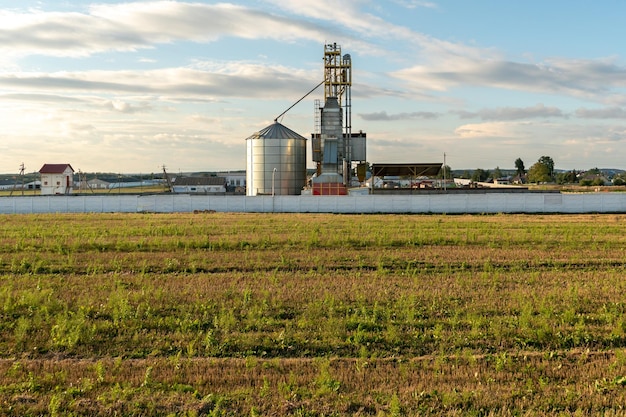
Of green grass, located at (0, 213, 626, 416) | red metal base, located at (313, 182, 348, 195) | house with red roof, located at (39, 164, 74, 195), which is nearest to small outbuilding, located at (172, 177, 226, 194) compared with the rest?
house with red roof, located at (39, 164, 74, 195)

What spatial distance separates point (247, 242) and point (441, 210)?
72.4 feet

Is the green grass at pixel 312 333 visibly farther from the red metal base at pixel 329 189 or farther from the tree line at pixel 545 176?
the tree line at pixel 545 176

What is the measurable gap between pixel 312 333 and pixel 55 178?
76.0 metres

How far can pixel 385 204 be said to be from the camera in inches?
1622

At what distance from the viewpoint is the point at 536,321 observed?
1076 centimetres

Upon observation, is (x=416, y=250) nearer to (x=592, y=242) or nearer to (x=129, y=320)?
(x=592, y=242)

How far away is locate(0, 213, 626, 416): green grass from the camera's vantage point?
7566 millimetres

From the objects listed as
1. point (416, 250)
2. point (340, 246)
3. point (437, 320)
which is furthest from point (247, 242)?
point (437, 320)

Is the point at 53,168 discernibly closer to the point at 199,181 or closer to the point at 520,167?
the point at 199,181

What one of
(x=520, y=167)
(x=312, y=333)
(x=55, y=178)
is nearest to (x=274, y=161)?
(x=55, y=178)

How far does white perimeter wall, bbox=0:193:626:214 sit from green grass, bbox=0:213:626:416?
69.7 ft

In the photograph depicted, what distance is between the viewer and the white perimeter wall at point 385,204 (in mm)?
41219

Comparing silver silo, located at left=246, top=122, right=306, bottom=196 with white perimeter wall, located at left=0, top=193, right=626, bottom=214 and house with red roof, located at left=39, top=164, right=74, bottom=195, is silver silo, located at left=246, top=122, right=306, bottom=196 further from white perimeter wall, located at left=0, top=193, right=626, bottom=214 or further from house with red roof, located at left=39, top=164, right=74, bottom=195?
house with red roof, located at left=39, top=164, right=74, bottom=195

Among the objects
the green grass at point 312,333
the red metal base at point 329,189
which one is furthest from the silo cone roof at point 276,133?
the green grass at point 312,333
